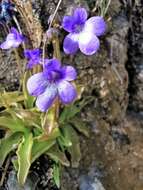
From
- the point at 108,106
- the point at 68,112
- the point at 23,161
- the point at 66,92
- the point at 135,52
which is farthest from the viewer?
the point at 135,52

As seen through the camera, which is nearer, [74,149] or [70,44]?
[70,44]

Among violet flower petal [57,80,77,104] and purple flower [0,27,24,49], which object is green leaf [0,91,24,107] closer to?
purple flower [0,27,24,49]

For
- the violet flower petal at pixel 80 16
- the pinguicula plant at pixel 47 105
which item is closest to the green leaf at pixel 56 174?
the pinguicula plant at pixel 47 105

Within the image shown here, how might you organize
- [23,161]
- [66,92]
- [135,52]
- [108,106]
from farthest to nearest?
[135,52] < [108,106] < [23,161] < [66,92]

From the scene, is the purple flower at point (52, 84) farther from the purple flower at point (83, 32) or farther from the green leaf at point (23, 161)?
the green leaf at point (23, 161)

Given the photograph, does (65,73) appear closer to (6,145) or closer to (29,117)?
(29,117)

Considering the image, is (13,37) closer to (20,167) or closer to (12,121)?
(12,121)

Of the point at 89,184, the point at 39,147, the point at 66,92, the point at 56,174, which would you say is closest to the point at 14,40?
the point at 66,92
